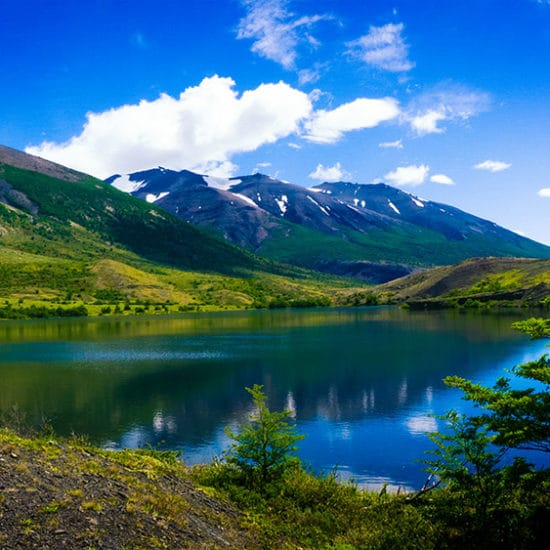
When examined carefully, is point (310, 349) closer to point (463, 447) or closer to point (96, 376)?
point (96, 376)

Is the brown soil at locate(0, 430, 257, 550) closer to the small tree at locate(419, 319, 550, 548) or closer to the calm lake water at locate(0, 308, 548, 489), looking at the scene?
the small tree at locate(419, 319, 550, 548)

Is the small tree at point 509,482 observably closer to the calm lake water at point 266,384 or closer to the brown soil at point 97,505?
the calm lake water at point 266,384

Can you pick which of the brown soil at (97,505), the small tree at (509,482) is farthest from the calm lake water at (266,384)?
the brown soil at (97,505)

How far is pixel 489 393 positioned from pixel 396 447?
2621 cm

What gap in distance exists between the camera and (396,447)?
151ft

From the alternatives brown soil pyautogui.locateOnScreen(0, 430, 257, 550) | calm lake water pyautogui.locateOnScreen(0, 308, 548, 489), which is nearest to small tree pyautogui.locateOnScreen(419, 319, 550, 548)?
calm lake water pyautogui.locateOnScreen(0, 308, 548, 489)

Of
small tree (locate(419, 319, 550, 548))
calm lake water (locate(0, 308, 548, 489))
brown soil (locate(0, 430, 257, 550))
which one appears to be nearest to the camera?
brown soil (locate(0, 430, 257, 550))

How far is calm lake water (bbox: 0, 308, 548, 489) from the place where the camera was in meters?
47.8

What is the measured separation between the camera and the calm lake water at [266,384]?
47.8 m

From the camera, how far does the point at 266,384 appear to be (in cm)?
7662

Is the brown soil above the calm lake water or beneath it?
above

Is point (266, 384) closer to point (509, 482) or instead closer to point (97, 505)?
point (509, 482)

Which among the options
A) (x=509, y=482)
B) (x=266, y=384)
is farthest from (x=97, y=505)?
(x=266, y=384)

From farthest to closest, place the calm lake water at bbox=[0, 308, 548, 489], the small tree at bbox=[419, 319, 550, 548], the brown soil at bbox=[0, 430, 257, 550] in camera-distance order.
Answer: the calm lake water at bbox=[0, 308, 548, 489], the small tree at bbox=[419, 319, 550, 548], the brown soil at bbox=[0, 430, 257, 550]
